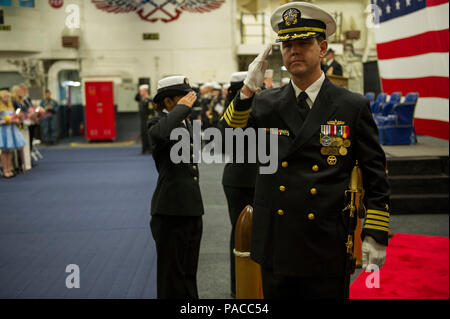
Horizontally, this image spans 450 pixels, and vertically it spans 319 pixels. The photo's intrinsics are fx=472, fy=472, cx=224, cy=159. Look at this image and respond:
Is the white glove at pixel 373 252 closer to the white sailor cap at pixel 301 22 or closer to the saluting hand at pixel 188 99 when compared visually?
the white sailor cap at pixel 301 22

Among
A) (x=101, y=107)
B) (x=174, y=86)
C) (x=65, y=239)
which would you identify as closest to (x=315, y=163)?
(x=174, y=86)

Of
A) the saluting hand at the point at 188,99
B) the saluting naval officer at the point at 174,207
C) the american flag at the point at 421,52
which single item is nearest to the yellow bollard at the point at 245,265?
the saluting naval officer at the point at 174,207

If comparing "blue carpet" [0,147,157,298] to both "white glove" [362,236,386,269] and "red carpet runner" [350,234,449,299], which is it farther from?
"red carpet runner" [350,234,449,299]

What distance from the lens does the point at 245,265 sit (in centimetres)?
230

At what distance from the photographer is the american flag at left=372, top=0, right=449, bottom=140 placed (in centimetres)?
555

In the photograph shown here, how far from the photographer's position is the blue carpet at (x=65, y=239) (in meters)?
2.29

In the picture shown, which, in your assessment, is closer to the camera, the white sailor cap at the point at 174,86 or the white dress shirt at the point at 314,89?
the white dress shirt at the point at 314,89

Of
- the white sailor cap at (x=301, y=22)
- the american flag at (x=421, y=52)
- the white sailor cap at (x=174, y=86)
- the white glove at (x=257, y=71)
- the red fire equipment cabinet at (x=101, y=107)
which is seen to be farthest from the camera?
the red fire equipment cabinet at (x=101, y=107)

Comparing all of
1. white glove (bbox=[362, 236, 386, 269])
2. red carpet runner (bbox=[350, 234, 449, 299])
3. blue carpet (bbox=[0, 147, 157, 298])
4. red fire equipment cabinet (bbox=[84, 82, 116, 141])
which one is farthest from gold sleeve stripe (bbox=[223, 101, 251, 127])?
red fire equipment cabinet (bbox=[84, 82, 116, 141])

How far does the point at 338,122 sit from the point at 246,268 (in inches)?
36.6

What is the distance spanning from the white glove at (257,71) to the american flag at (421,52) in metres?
4.58

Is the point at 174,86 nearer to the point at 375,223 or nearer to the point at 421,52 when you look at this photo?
the point at 375,223

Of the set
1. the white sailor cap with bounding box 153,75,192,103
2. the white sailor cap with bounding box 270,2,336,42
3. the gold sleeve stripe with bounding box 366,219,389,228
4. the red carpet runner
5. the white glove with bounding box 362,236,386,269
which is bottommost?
the red carpet runner

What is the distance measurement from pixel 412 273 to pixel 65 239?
2.69 m
